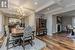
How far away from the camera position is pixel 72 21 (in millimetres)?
14305

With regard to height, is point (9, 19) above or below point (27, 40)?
above

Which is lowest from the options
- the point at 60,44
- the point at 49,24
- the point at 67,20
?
the point at 60,44

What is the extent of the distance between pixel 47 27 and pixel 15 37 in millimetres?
6162

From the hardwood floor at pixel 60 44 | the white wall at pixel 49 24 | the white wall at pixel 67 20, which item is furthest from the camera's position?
the white wall at pixel 67 20

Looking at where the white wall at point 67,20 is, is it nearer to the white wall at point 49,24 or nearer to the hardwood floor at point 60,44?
the white wall at point 49,24

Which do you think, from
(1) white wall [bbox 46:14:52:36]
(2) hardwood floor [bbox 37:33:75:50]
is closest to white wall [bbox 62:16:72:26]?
(1) white wall [bbox 46:14:52:36]

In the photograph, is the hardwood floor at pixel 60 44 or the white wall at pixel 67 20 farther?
the white wall at pixel 67 20

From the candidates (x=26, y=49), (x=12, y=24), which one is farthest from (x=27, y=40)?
(x=12, y=24)

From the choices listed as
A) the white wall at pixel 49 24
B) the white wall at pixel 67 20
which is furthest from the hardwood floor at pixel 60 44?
the white wall at pixel 67 20

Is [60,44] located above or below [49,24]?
below

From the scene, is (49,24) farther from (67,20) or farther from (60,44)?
(60,44)

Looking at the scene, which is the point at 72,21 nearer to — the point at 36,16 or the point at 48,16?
the point at 48,16

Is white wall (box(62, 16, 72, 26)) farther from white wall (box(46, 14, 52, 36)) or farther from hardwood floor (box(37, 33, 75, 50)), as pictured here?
hardwood floor (box(37, 33, 75, 50))

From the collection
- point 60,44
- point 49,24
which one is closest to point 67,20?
point 49,24
